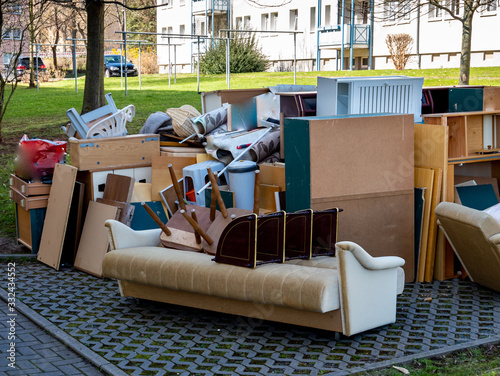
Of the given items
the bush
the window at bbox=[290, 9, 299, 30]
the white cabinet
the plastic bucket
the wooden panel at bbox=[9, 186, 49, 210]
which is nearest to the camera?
the plastic bucket

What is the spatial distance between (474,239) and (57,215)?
4171mm

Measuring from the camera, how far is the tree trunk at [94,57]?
12.5 meters

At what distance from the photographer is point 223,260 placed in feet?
17.4

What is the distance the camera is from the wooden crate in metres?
7.34

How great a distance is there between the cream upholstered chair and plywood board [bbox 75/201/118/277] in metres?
3.20

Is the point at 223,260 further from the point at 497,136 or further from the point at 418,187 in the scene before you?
the point at 497,136

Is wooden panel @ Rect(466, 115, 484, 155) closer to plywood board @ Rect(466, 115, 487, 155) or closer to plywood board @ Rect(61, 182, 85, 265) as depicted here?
plywood board @ Rect(466, 115, 487, 155)

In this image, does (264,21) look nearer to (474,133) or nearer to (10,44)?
(10,44)

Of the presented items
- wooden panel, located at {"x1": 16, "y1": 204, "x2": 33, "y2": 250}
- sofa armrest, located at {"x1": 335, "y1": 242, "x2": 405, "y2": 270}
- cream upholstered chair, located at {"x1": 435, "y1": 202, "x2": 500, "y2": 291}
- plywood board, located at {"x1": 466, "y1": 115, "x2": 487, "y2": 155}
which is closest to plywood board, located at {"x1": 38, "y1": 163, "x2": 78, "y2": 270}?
wooden panel, located at {"x1": 16, "y1": 204, "x2": 33, "y2": 250}

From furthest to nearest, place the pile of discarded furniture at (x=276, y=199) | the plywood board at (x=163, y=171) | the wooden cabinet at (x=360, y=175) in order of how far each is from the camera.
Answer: the plywood board at (x=163, y=171)
the wooden cabinet at (x=360, y=175)
the pile of discarded furniture at (x=276, y=199)

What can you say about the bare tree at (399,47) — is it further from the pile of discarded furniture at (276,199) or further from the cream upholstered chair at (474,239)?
the cream upholstered chair at (474,239)

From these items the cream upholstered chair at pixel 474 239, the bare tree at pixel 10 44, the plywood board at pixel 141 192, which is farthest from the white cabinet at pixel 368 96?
the bare tree at pixel 10 44

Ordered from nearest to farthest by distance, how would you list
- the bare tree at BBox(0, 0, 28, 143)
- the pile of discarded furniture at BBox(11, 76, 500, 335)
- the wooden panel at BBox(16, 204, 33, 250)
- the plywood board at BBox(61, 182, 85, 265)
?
the pile of discarded furniture at BBox(11, 76, 500, 335), the plywood board at BBox(61, 182, 85, 265), the wooden panel at BBox(16, 204, 33, 250), the bare tree at BBox(0, 0, 28, 143)

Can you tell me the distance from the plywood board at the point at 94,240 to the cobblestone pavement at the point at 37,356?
4.38 feet
